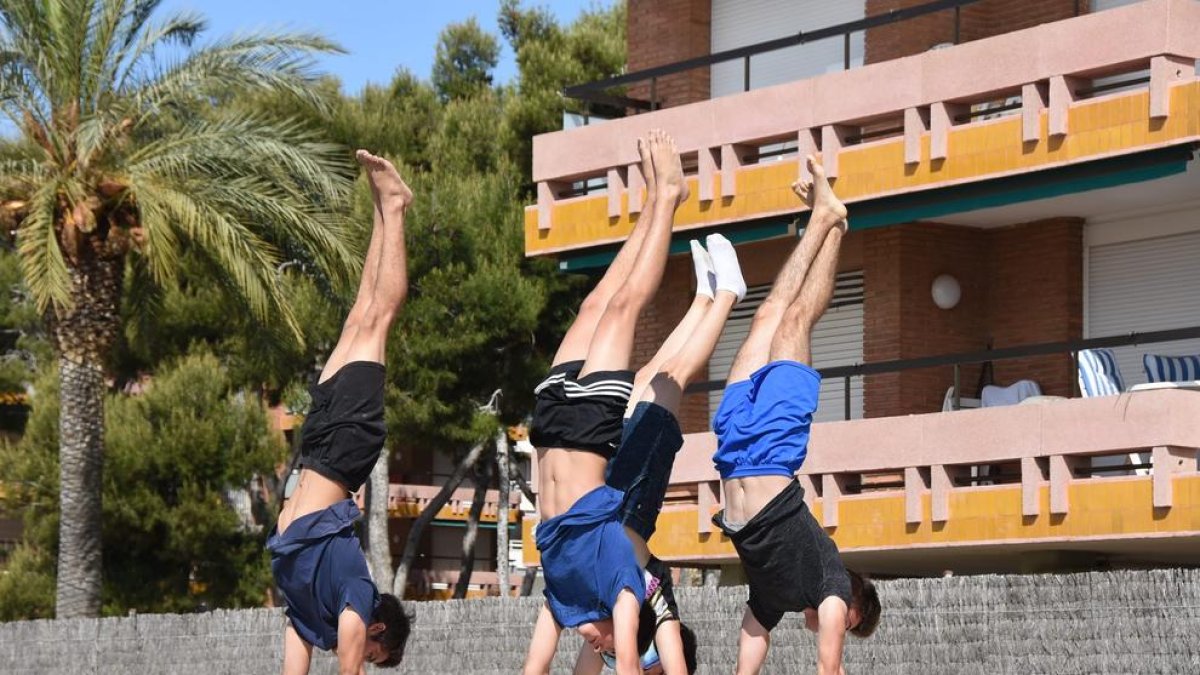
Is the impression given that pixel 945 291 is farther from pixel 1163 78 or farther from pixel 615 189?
pixel 1163 78

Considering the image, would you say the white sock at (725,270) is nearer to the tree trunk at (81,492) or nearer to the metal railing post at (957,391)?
the metal railing post at (957,391)

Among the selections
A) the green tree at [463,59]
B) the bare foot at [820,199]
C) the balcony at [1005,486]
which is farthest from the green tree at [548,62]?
the bare foot at [820,199]

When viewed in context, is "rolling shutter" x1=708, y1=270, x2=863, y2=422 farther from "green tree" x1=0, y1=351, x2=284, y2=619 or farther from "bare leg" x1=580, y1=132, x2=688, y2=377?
"green tree" x1=0, y1=351, x2=284, y2=619

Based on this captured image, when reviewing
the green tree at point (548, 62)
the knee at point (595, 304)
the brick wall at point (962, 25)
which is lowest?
the knee at point (595, 304)

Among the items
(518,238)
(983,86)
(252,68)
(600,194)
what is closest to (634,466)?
(983,86)

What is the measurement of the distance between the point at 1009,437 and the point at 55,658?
29.7ft

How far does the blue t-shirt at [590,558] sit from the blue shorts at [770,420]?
0.70 meters

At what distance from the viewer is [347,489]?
11.8 m

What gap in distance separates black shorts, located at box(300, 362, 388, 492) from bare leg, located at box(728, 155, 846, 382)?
184 cm

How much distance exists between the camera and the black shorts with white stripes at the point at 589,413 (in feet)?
35.2

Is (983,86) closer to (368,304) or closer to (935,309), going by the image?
(935,309)

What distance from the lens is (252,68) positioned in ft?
82.7

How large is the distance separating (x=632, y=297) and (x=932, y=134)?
1075cm

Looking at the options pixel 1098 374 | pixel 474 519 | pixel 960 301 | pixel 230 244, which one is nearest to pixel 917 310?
pixel 960 301
